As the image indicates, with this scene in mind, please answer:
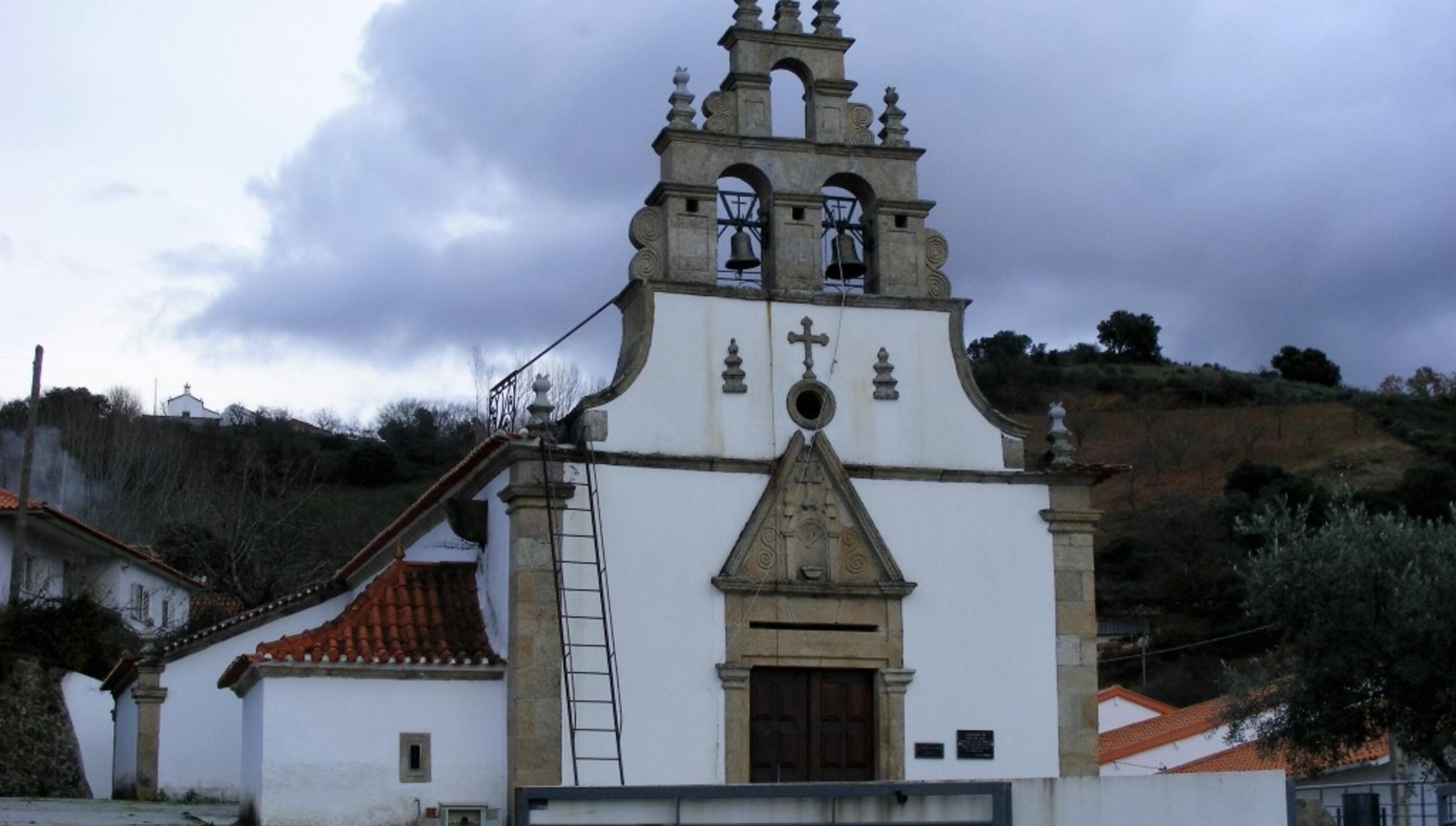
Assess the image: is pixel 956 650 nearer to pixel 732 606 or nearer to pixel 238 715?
pixel 732 606

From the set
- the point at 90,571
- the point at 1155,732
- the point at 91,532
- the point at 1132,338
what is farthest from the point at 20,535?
the point at 1132,338

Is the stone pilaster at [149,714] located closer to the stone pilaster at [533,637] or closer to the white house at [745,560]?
the white house at [745,560]

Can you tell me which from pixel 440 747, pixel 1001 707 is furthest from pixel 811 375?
pixel 440 747

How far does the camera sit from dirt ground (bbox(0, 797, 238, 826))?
21.9 metres

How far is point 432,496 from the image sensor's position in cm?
2414

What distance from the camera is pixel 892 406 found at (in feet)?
70.8

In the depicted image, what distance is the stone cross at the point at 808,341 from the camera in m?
21.3

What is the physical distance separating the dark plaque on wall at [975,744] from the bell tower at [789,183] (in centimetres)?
491

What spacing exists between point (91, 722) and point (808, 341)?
63.4 feet

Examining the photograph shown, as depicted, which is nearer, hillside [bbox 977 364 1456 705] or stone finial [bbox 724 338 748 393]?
stone finial [bbox 724 338 748 393]

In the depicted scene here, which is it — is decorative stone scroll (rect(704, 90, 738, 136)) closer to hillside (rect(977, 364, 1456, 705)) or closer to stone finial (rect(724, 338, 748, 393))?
stone finial (rect(724, 338, 748, 393))

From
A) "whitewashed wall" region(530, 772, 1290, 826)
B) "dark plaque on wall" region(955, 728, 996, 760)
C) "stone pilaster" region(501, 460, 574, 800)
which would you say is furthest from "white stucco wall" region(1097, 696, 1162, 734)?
"whitewashed wall" region(530, 772, 1290, 826)

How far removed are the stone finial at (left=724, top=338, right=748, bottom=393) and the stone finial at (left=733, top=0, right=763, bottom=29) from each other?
12.5 ft

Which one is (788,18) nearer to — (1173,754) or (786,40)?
(786,40)
